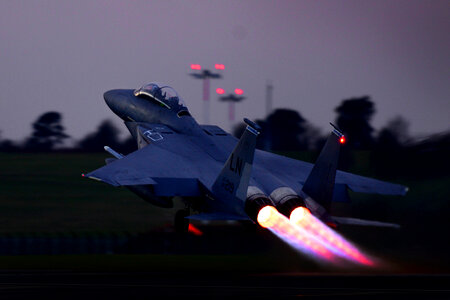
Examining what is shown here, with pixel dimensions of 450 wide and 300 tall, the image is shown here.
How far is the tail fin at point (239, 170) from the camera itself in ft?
64.0

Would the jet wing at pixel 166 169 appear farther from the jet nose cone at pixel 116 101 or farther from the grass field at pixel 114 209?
the grass field at pixel 114 209

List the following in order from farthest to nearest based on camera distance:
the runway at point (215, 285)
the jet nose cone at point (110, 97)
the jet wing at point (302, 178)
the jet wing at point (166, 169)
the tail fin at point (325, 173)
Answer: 1. the jet nose cone at point (110, 97)
2. the jet wing at point (302, 178)
3. the jet wing at point (166, 169)
4. the tail fin at point (325, 173)
5. the runway at point (215, 285)

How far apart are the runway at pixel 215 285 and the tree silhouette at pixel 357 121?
55.2 ft

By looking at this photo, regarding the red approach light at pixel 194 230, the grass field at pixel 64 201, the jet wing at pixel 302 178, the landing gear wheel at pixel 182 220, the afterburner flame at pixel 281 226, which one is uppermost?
the jet wing at pixel 302 178

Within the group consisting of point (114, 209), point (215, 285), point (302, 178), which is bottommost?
point (114, 209)

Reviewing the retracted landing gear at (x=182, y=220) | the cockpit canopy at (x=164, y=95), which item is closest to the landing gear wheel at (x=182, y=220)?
the retracted landing gear at (x=182, y=220)

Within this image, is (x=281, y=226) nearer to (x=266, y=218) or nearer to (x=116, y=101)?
(x=266, y=218)

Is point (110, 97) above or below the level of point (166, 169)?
above

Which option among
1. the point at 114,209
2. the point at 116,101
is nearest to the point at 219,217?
the point at 116,101

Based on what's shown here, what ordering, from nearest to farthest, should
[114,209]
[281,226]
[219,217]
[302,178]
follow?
[219,217], [281,226], [302,178], [114,209]

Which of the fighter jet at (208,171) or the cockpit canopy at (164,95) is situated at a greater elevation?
the cockpit canopy at (164,95)

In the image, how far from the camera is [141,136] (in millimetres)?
27609

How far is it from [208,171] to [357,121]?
21.3 metres

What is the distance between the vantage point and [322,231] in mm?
21578
